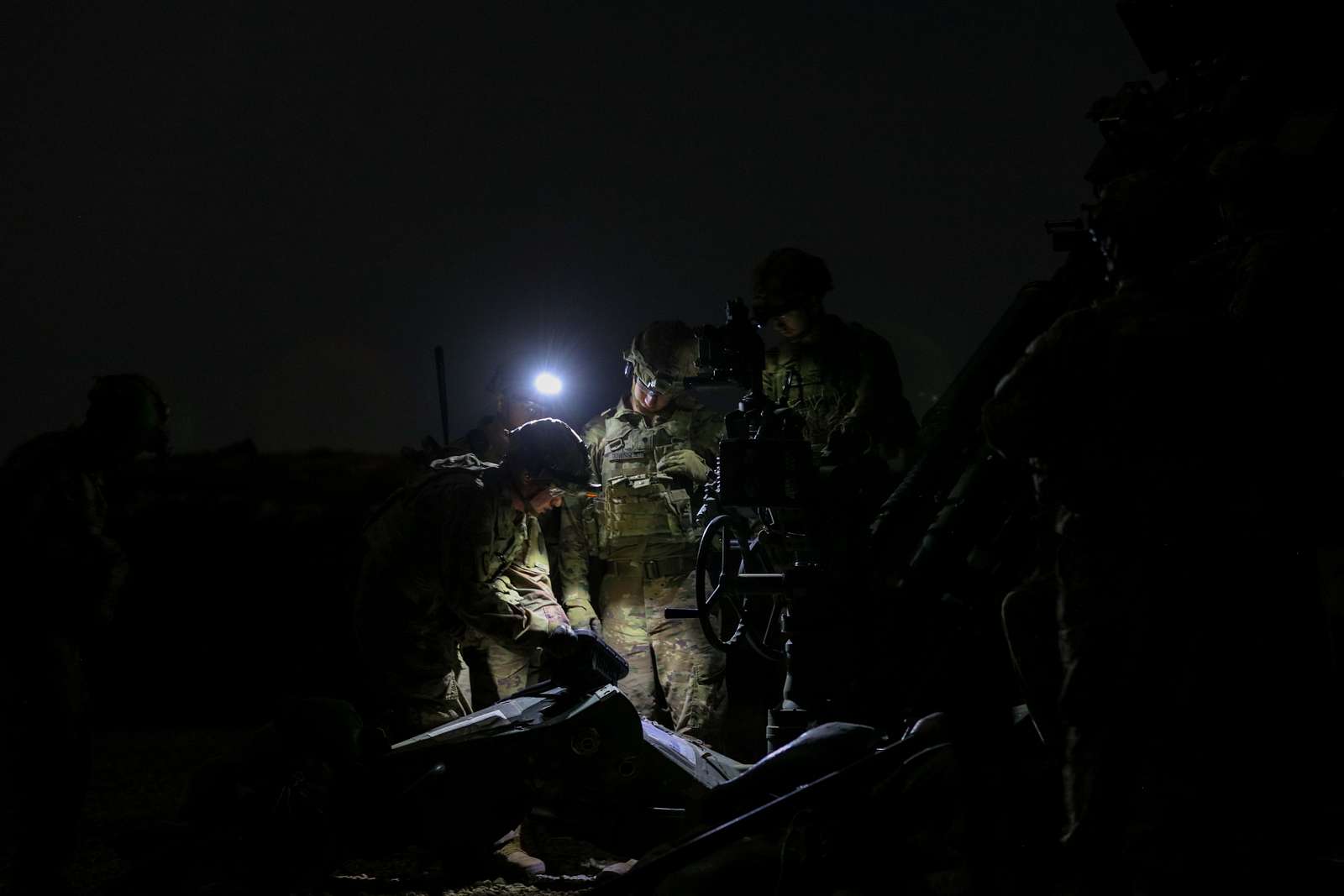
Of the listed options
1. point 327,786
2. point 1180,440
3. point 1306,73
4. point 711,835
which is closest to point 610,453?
point 327,786

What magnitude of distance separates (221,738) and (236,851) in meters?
5.22

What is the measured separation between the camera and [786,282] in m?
6.23

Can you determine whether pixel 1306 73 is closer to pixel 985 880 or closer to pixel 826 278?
pixel 826 278

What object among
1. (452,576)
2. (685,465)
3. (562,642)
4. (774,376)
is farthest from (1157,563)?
(685,465)

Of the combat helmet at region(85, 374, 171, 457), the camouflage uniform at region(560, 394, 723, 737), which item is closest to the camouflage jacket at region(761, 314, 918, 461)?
the camouflage uniform at region(560, 394, 723, 737)

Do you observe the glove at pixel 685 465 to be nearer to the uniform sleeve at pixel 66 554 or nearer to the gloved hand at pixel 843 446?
the gloved hand at pixel 843 446

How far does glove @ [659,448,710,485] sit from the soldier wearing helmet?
660 millimetres

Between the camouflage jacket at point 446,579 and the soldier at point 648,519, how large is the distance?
3.53 feet

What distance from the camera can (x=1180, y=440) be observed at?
2.51 metres

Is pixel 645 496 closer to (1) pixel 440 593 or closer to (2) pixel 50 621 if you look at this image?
(1) pixel 440 593

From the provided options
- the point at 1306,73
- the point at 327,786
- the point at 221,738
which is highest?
the point at 1306,73

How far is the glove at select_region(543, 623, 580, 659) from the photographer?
4695 millimetres

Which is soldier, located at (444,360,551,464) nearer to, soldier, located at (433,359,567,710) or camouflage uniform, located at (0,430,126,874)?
soldier, located at (433,359,567,710)

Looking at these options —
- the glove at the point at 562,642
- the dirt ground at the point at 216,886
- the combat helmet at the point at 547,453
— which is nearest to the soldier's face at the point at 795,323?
the combat helmet at the point at 547,453
